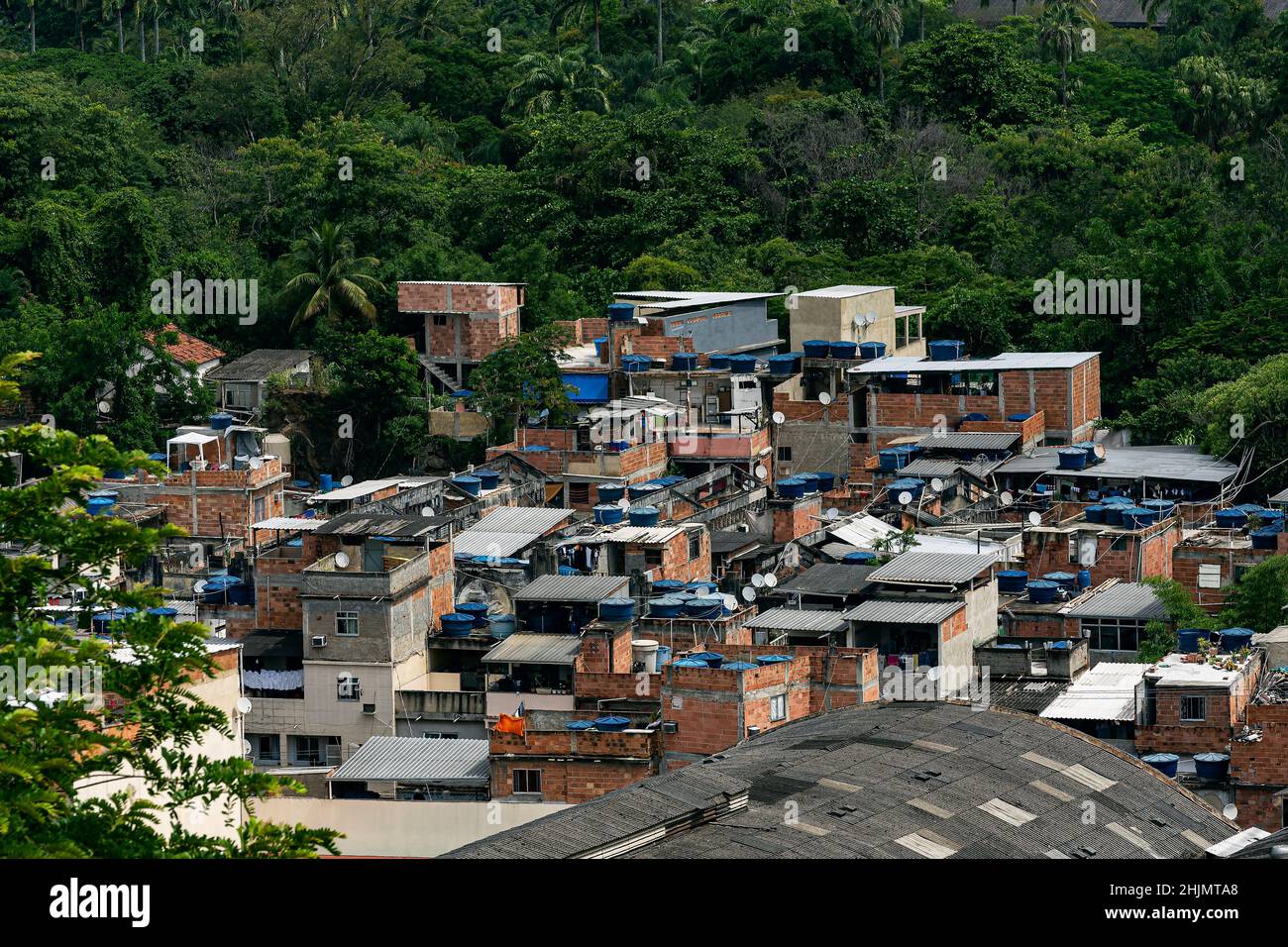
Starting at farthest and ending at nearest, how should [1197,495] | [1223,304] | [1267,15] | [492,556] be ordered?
[1267,15] → [1223,304] → [1197,495] → [492,556]

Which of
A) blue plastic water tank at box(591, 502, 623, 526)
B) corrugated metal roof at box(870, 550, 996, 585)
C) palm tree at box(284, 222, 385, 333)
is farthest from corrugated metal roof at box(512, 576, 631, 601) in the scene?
palm tree at box(284, 222, 385, 333)

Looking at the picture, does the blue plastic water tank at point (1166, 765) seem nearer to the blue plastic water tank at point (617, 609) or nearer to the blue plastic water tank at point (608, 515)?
the blue plastic water tank at point (617, 609)

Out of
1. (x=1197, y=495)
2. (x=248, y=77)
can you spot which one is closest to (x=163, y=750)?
(x=1197, y=495)

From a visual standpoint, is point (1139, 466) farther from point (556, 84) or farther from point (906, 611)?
point (556, 84)

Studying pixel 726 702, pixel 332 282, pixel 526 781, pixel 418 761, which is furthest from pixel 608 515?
pixel 332 282

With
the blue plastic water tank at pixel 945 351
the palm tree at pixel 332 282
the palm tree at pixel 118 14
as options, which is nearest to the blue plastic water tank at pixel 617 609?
the blue plastic water tank at pixel 945 351

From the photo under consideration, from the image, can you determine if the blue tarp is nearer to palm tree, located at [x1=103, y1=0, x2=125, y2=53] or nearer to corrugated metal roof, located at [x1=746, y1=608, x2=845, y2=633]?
corrugated metal roof, located at [x1=746, y1=608, x2=845, y2=633]
